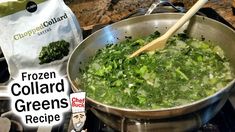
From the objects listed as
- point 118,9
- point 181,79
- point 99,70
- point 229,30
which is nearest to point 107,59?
point 99,70

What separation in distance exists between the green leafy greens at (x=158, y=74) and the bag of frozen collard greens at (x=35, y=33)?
227mm

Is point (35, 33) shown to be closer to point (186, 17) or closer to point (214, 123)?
point (186, 17)

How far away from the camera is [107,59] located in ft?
4.10

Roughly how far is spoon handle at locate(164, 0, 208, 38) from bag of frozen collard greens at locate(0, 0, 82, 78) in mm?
481

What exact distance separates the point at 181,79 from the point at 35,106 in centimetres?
56

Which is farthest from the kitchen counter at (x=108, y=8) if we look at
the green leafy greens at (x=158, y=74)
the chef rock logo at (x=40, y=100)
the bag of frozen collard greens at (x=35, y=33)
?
the chef rock logo at (x=40, y=100)

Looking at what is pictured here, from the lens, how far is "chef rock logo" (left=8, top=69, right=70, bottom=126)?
1157 mm

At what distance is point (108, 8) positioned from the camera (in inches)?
76.5

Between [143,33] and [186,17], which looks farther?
[143,33]

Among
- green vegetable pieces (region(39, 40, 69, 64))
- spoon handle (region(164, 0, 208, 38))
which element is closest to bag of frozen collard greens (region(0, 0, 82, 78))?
green vegetable pieces (region(39, 40, 69, 64))

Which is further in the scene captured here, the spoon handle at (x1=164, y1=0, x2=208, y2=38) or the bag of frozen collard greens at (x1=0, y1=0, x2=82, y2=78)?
the bag of frozen collard greens at (x1=0, y1=0, x2=82, y2=78)

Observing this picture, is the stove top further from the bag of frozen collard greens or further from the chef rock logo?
the bag of frozen collard greens

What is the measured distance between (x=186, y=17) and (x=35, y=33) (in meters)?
0.66

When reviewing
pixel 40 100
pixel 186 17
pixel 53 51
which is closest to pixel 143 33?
pixel 186 17
